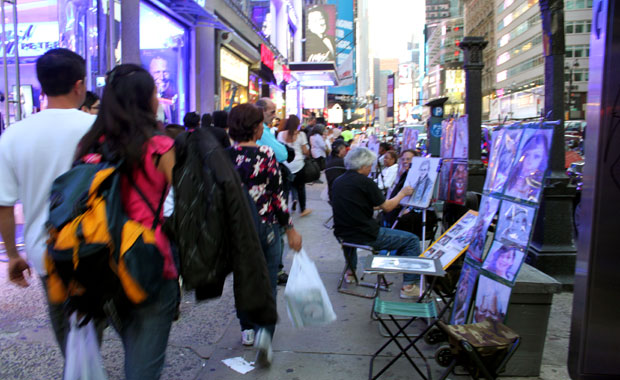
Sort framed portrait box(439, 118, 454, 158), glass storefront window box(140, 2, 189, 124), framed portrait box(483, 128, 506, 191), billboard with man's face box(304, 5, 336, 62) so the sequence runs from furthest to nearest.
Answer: billboard with man's face box(304, 5, 336, 62)
glass storefront window box(140, 2, 189, 124)
framed portrait box(439, 118, 454, 158)
framed portrait box(483, 128, 506, 191)

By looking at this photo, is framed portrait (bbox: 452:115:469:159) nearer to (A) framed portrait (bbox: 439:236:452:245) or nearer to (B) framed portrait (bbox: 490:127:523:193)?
(A) framed portrait (bbox: 439:236:452:245)

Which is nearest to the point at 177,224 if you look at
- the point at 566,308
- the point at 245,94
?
the point at 566,308

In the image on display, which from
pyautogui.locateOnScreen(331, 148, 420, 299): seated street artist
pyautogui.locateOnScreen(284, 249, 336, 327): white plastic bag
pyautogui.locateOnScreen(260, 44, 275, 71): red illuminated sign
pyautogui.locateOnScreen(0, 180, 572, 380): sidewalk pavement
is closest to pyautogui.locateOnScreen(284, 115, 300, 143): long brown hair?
pyautogui.locateOnScreen(331, 148, 420, 299): seated street artist

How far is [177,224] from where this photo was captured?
2.08 metres

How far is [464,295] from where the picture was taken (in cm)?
418

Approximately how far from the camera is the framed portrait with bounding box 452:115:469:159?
6.77 meters

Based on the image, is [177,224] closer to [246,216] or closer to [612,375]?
[246,216]

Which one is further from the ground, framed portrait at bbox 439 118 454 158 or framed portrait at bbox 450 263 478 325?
framed portrait at bbox 439 118 454 158

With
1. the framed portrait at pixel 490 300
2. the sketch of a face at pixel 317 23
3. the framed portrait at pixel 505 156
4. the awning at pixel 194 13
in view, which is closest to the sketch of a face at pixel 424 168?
the framed portrait at pixel 505 156

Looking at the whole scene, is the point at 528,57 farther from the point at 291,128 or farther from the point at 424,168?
the point at 424,168

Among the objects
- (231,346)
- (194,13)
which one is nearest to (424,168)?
(231,346)

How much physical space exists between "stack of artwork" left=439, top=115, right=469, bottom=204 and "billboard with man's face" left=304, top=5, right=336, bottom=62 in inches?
1831

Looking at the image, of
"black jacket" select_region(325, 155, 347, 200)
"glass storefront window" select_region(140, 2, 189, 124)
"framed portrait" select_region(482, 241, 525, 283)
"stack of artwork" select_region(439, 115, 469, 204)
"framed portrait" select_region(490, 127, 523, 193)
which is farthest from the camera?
→ "glass storefront window" select_region(140, 2, 189, 124)

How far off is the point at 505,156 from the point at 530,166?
17.3 inches
